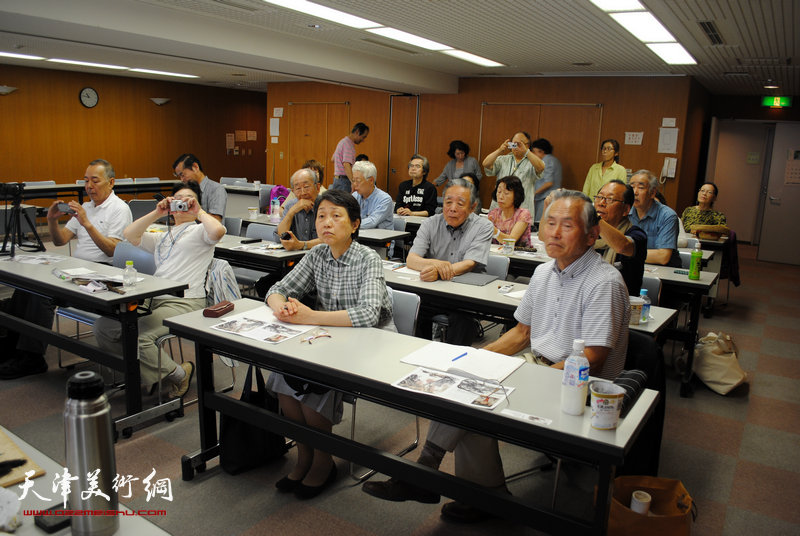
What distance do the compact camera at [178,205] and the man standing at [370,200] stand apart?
7.69 ft

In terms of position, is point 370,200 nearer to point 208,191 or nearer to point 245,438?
point 208,191

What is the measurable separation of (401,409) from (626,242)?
1.68 meters

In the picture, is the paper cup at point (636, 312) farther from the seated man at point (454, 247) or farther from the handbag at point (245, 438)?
the handbag at point (245, 438)

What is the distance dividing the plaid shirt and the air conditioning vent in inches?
155

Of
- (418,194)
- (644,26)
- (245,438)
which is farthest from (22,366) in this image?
(644,26)

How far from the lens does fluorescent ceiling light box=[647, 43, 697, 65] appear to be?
6.10 metres

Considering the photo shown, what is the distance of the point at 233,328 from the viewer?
2.67m

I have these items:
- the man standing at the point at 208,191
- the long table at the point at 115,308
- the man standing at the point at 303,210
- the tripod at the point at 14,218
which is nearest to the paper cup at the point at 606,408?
the long table at the point at 115,308

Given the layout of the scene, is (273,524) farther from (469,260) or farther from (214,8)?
(214,8)

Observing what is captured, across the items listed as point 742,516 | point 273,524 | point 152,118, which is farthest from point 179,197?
point 152,118

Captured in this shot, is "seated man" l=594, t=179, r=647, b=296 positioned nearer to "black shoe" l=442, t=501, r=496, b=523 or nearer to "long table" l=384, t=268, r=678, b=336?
"long table" l=384, t=268, r=678, b=336

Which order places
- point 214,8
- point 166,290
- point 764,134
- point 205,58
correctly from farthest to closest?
point 764,134 → point 205,58 → point 214,8 → point 166,290

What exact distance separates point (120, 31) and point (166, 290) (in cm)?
319

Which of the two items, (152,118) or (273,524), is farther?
(152,118)
